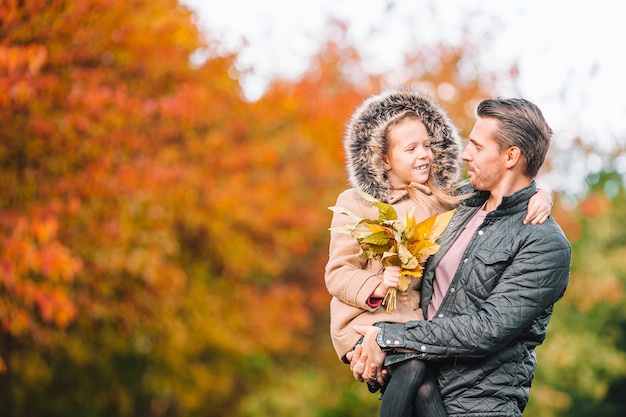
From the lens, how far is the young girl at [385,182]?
3.66 m

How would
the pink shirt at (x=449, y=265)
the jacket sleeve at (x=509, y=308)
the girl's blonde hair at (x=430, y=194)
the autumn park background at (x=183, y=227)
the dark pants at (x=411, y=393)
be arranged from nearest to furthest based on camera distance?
the jacket sleeve at (x=509, y=308) < the dark pants at (x=411, y=393) < the pink shirt at (x=449, y=265) < the girl's blonde hair at (x=430, y=194) < the autumn park background at (x=183, y=227)

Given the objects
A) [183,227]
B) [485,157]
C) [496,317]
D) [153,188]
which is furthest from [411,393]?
[183,227]

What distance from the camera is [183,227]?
12.4 meters

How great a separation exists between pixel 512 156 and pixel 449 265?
0.53 m

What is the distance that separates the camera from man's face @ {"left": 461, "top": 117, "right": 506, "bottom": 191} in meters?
3.48

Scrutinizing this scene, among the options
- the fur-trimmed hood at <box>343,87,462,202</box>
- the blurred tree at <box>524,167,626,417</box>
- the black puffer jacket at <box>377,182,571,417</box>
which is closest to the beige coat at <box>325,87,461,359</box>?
the fur-trimmed hood at <box>343,87,462,202</box>

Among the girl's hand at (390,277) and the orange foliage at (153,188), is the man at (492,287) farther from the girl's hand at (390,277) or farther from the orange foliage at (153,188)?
the orange foliage at (153,188)

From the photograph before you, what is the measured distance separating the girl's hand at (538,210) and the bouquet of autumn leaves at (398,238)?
347mm

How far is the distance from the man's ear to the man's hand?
89cm

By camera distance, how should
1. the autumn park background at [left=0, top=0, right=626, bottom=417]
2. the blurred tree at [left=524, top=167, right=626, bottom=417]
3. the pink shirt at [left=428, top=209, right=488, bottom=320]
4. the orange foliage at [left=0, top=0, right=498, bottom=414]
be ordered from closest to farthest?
the pink shirt at [left=428, top=209, right=488, bottom=320] → the orange foliage at [left=0, top=0, right=498, bottom=414] → the autumn park background at [left=0, top=0, right=626, bottom=417] → the blurred tree at [left=524, top=167, right=626, bottom=417]

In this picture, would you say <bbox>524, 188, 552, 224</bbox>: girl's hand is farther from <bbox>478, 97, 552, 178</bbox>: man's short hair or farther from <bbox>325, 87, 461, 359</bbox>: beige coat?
<bbox>325, 87, 461, 359</bbox>: beige coat

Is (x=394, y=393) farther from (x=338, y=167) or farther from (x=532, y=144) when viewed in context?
(x=338, y=167)

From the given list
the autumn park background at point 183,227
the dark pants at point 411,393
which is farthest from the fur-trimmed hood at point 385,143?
the autumn park background at point 183,227

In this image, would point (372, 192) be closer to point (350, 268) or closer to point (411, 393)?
point (350, 268)
